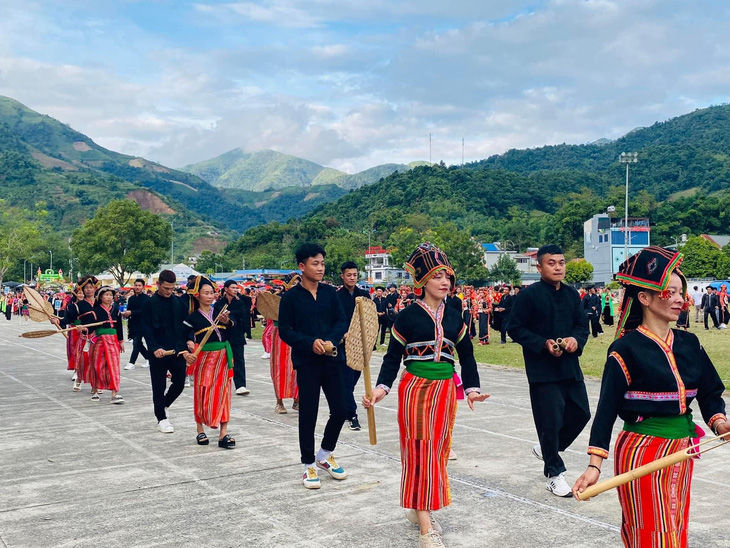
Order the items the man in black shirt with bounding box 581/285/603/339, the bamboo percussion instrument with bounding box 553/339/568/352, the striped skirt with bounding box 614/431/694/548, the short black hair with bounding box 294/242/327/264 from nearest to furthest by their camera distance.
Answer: the striped skirt with bounding box 614/431/694/548 → the bamboo percussion instrument with bounding box 553/339/568/352 → the short black hair with bounding box 294/242/327/264 → the man in black shirt with bounding box 581/285/603/339

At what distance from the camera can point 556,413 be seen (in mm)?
6121

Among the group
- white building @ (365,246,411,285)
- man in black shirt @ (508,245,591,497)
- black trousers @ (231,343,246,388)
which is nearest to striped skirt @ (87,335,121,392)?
black trousers @ (231,343,246,388)

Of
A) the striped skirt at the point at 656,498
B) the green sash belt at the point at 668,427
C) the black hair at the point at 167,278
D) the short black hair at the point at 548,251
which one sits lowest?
the striped skirt at the point at 656,498

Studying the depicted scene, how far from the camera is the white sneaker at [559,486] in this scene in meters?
5.79

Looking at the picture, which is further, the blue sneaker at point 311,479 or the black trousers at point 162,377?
the black trousers at point 162,377

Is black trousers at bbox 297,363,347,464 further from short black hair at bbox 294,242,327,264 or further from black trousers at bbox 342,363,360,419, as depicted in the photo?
black trousers at bbox 342,363,360,419

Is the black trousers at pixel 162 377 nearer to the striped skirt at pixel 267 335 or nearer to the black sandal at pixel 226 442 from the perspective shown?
the black sandal at pixel 226 442

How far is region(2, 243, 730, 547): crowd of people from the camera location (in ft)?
11.4

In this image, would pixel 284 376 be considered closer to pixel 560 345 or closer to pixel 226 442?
pixel 226 442

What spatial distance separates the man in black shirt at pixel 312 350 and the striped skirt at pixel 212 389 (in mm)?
1794

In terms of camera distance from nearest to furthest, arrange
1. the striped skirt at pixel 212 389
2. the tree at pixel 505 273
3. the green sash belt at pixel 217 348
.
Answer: the striped skirt at pixel 212 389 < the green sash belt at pixel 217 348 < the tree at pixel 505 273

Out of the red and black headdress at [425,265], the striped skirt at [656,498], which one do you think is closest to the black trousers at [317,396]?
the red and black headdress at [425,265]

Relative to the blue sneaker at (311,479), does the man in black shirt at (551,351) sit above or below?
above

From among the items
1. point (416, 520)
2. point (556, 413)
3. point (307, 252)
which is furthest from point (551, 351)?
point (307, 252)
